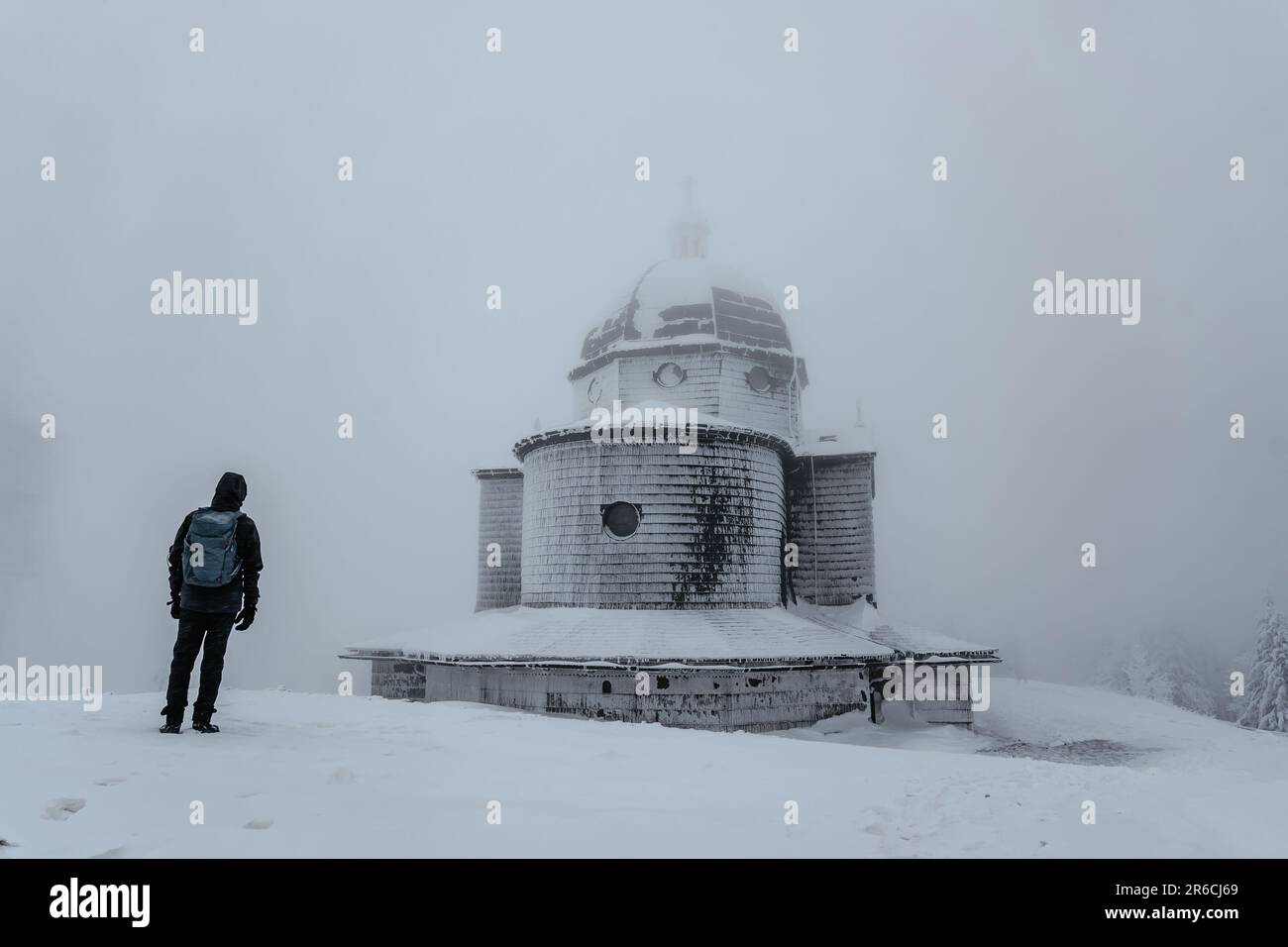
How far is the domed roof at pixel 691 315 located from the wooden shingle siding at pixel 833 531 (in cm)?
484

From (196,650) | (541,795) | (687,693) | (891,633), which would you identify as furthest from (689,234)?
(541,795)

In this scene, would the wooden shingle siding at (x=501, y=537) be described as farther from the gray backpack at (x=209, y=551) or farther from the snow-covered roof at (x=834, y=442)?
the gray backpack at (x=209, y=551)

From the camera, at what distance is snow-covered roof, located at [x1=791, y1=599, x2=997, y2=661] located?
19.4 m

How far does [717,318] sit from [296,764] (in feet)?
70.6

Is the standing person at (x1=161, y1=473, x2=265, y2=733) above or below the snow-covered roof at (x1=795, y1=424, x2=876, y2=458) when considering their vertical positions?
below

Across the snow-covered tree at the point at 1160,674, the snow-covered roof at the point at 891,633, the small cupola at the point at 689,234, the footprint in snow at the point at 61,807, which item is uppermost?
the small cupola at the point at 689,234

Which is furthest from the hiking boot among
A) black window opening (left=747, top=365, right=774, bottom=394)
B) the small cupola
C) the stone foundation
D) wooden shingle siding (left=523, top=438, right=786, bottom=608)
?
the small cupola

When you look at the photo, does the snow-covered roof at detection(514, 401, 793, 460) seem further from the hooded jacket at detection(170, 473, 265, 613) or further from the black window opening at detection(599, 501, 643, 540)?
the hooded jacket at detection(170, 473, 265, 613)

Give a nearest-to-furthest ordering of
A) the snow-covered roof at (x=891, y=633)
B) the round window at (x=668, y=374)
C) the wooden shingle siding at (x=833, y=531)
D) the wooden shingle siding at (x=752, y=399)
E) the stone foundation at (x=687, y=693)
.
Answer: the stone foundation at (x=687, y=693)
the snow-covered roof at (x=891, y=633)
the wooden shingle siding at (x=833, y=531)
the wooden shingle siding at (x=752, y=399)
the round window at (x=668, y=374)

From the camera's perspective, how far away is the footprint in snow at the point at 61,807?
415 cm

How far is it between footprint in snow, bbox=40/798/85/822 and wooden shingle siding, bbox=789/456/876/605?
2074 cm

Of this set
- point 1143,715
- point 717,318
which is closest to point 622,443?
point 717,318

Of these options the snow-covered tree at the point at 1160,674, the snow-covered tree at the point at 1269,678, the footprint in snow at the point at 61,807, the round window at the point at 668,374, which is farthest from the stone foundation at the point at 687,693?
the snow-covered tree at the point at 1160,674
